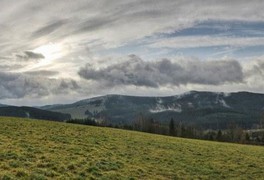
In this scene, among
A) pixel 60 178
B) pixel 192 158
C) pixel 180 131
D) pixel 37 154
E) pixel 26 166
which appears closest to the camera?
pixel 60 178

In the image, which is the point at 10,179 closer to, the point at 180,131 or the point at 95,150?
the point at 95,150

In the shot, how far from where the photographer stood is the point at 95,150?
3678cm

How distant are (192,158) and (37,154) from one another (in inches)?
825

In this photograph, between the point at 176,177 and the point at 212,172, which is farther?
the point at 212,172

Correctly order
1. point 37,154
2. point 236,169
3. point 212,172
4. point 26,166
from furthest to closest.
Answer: point 236,169 → point 212,172 → point 37,154 → point 26,166

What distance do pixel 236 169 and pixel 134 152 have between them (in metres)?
11.7

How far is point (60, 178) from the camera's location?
22.6 m

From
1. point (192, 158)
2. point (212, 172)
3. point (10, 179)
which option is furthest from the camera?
point (192, 158)

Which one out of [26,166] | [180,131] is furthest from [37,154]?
[180,131]

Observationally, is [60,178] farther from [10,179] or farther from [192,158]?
[192,158]

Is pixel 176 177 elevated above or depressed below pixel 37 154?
below

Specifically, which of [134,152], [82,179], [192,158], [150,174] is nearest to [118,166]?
[150,174]

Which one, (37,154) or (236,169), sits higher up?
(37,154)

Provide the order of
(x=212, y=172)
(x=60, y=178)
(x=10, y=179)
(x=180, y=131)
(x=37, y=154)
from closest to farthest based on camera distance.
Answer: (x=10, y=179) → (x=60, y=178) → (x=37, y=154) → (x=212, y=172) → (x=180, y=131)
